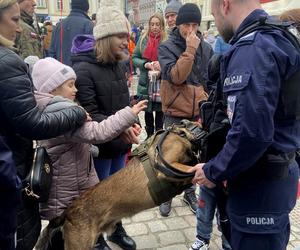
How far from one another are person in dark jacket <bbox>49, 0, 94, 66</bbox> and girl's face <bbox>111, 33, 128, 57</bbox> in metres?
2.58

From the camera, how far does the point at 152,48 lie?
497cm

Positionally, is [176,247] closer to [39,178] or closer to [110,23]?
[39,178]

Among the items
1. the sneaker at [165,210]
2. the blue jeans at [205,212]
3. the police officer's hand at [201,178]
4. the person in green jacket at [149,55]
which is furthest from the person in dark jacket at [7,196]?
the person in green jacket at [149,55]

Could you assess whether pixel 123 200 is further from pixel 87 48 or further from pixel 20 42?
pixel 20 42

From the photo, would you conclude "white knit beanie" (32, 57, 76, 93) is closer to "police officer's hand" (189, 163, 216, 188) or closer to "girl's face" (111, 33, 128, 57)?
"girl's face" (111, 33, 128, 57)

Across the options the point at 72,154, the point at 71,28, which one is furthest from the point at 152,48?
the point at 72,154

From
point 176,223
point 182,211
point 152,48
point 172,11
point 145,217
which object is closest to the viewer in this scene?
point 176,223

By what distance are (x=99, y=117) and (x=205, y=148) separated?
37.1 inches

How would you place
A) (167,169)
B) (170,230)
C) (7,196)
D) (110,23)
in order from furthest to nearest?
(170,230)
(110,23)
(167,169)
(7,196)

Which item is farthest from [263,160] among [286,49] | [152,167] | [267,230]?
[152,167]

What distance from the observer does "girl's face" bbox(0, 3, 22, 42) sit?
187 centimetres

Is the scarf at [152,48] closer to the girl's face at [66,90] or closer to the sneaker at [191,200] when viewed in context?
the sneaker at [191,200]

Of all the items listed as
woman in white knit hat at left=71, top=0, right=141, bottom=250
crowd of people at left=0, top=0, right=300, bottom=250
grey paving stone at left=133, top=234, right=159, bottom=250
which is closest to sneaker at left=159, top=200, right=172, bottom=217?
grey paving stone at left=133, top=234, right=159, bottom=250

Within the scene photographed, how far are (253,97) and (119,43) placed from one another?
141 centimetres
